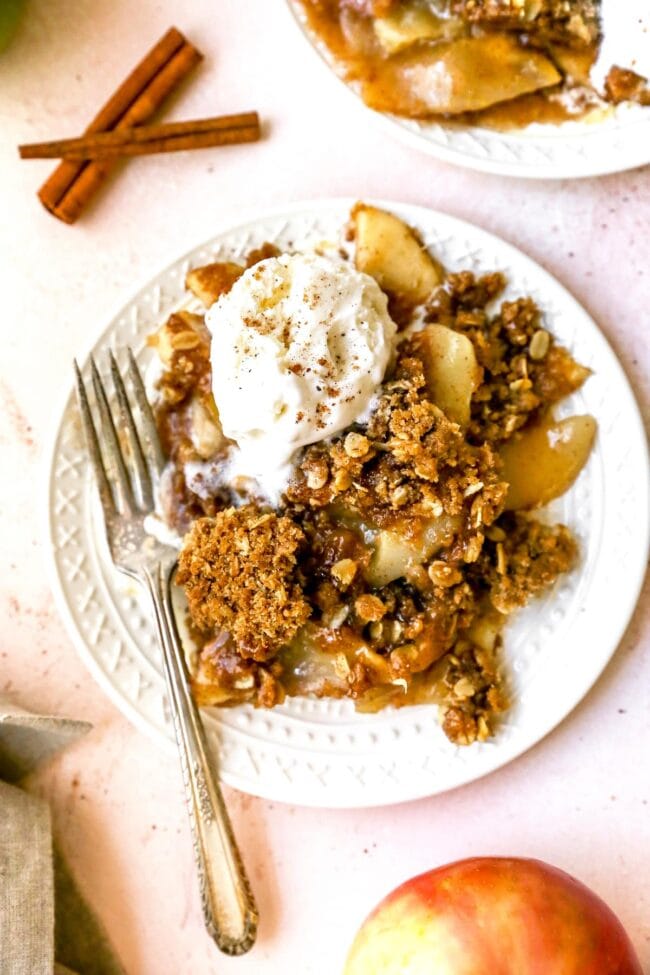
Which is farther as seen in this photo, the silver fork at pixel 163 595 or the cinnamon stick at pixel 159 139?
the cinnamon stick at pixel 159 139

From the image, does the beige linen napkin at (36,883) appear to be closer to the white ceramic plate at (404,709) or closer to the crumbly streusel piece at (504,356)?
the white ceramic plate at (404,709)

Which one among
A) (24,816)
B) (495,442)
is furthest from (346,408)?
(24,816)

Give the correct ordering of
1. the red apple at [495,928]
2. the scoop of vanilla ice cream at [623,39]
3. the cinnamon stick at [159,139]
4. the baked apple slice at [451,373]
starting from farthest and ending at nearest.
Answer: the cinnamon stick at [159,139] < the scoop of vanilla ice cream at [623,39] < the baked apple slice at [451,373] < the red apple at [495,928]

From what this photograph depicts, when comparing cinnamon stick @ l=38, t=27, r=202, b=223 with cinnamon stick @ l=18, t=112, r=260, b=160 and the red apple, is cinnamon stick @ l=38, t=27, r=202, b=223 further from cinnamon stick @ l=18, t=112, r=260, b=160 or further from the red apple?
the red apple

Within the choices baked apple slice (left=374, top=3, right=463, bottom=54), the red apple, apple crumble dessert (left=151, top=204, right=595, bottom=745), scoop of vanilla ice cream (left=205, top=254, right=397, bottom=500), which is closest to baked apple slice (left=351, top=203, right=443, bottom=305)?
apple crumble dessert (left=151, top=204, right=595, bottom=745)

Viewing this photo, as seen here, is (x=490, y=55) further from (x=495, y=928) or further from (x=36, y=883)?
(x=36, y=883)

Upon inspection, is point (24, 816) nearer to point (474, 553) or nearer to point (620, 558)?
point (474, 553)

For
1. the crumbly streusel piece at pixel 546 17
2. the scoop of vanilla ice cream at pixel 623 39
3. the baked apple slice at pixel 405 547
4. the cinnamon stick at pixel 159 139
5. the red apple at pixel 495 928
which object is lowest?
the red apple at pixel 495 928

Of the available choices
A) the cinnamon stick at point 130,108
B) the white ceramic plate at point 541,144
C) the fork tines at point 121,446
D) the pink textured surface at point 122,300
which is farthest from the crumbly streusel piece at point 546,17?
the fork tines at point 121,446
